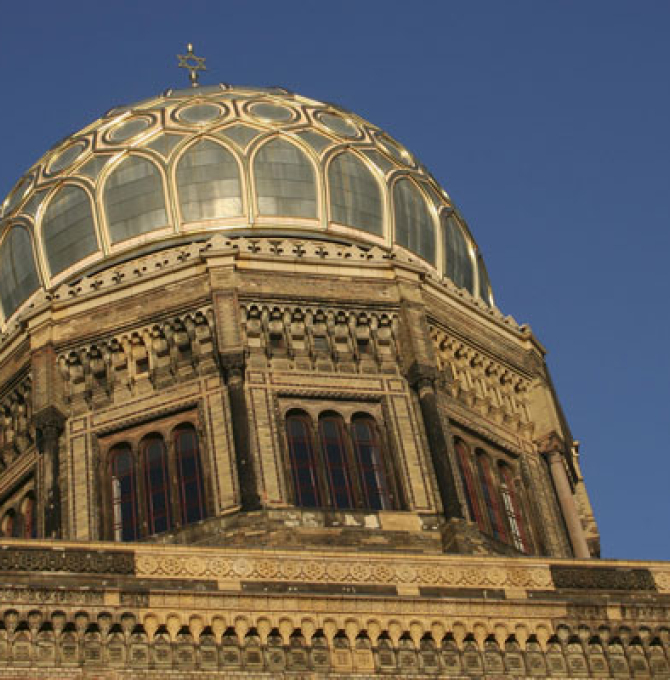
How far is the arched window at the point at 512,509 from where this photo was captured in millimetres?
31497

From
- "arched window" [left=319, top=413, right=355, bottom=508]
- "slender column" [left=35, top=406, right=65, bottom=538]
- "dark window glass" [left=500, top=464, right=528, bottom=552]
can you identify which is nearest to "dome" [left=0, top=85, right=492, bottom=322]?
"slender column" [left=35, top=406, right=65, bottom=538]

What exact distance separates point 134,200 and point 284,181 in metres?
2.66

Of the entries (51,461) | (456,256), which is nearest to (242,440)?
(51,461)

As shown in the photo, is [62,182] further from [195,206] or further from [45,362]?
[45,362]

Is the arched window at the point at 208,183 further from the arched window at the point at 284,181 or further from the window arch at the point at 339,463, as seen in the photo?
the window arch at the point at 339,463

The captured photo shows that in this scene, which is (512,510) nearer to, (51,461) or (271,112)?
(51,461)

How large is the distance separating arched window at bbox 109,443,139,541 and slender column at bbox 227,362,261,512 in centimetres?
188

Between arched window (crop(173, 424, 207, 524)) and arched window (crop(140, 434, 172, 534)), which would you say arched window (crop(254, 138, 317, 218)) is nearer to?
arched window (crop(173, 424, 207, 524))

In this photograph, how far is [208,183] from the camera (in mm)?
34156

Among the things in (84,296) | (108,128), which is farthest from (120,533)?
(108,128)

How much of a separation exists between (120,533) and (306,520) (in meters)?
3.00

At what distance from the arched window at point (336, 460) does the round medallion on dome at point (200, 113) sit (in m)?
7.35

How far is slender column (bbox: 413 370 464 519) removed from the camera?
2934 cm

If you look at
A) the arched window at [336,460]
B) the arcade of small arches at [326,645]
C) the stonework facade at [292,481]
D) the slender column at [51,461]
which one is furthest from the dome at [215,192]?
the arcade of small arches at [326,645]
